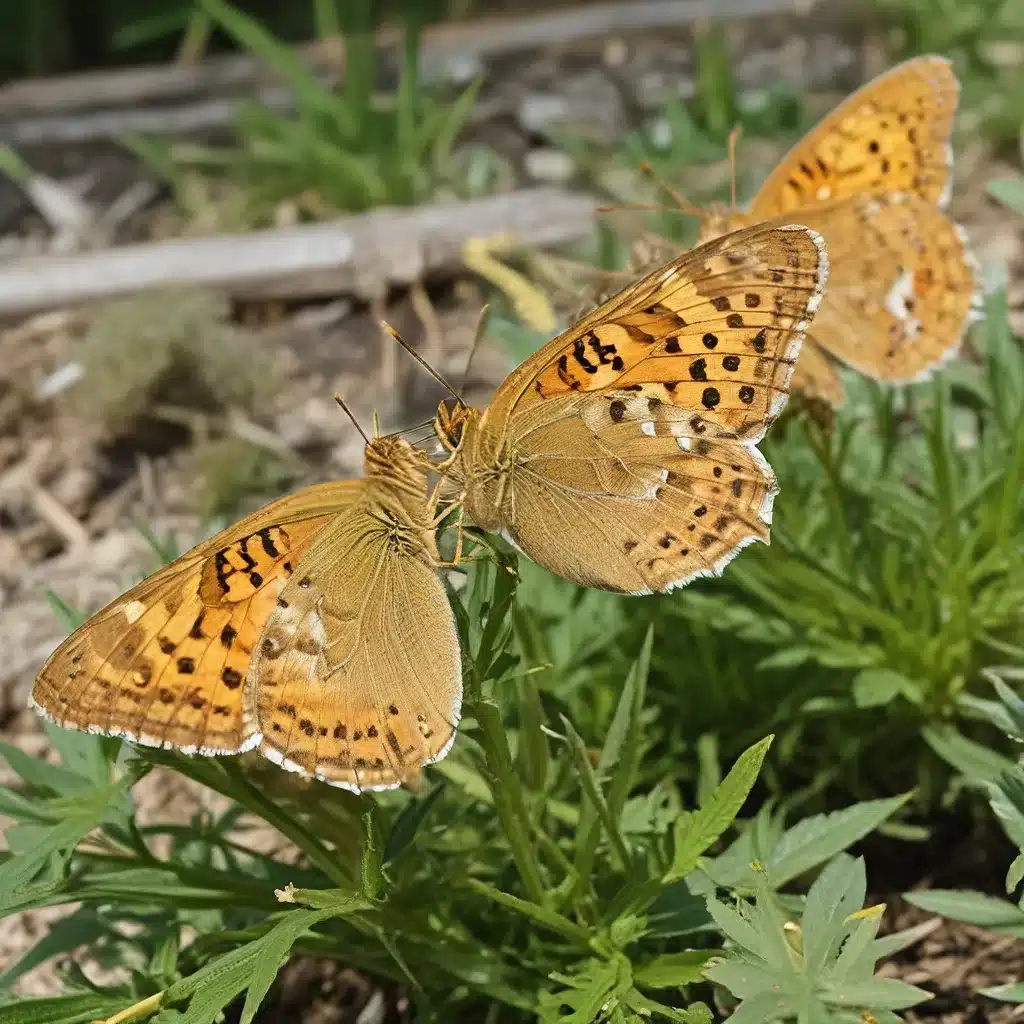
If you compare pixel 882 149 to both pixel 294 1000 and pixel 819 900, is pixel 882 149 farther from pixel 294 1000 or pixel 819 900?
pixel 294 1000

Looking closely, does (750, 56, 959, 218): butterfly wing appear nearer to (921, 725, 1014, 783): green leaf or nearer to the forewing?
the forewing

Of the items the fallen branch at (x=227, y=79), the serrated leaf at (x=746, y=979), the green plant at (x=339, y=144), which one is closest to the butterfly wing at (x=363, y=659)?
→ the serrated leaf at (x=746, y=979)

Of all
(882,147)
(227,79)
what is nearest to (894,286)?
(882,147)

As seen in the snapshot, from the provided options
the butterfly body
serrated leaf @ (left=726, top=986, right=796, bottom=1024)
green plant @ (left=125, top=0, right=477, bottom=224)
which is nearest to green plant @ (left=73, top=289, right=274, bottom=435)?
green plant @ (left=125, top=0, right=477, bottom=224)

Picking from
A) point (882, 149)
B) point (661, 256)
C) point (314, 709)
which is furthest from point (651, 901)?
point (882, 149)

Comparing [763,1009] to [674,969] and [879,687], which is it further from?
[879,687]
